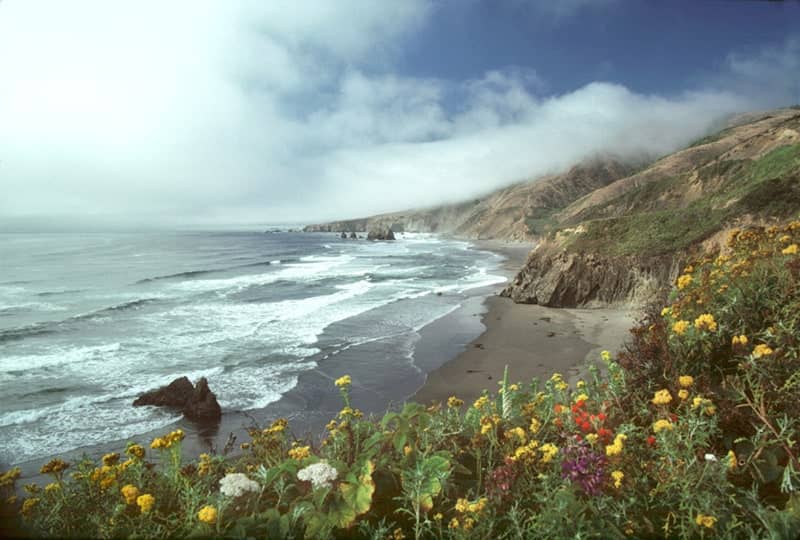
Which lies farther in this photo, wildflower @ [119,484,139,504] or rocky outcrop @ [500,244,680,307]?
rocky outcrop @ [500,244,680,307]

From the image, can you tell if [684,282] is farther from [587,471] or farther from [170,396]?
[170,396]

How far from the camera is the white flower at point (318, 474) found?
2.39 m

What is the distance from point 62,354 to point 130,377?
5786mm

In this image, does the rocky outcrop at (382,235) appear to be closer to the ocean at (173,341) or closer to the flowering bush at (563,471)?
the ocean at (173,341)

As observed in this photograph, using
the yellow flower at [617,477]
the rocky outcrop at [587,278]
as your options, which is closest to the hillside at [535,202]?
the rocky outcrop at [587,278]

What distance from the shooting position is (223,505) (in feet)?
7.31

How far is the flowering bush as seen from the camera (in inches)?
84.4

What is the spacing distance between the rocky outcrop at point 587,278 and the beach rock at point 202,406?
20.4 m

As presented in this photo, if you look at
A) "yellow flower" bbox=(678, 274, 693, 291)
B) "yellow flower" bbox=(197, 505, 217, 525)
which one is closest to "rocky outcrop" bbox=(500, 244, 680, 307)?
"yellow flower" bbox=(678, 274, 693, 291)

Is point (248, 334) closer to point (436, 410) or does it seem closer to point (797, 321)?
point (436, 410)

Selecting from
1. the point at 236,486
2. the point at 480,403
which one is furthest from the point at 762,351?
the point at 236,486

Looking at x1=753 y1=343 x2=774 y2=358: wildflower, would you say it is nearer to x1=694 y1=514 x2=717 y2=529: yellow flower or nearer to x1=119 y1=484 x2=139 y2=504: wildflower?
x1=694 y1=514 x2=717 y2=529: yellow flower

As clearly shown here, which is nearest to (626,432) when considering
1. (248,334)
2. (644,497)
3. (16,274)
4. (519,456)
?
(644,497)

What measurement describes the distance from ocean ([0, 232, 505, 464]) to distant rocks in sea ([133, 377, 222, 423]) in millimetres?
333
